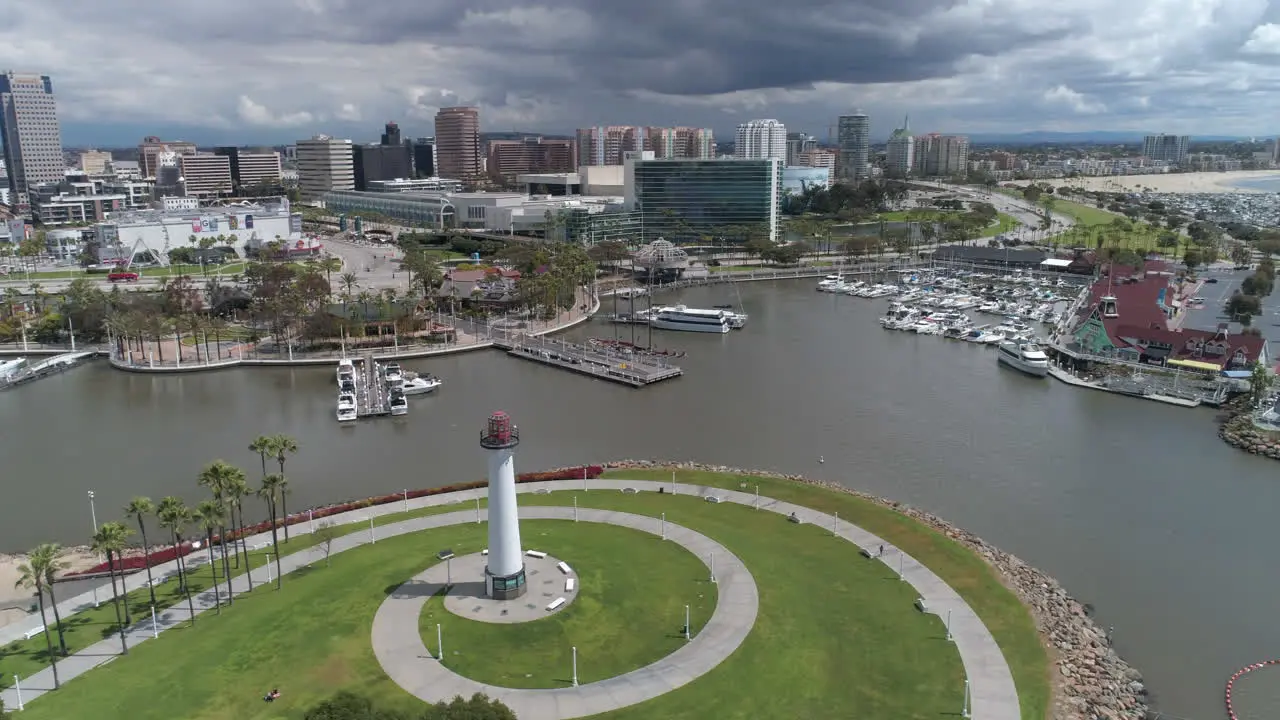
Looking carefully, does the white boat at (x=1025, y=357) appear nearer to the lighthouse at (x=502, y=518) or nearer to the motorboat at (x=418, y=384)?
the motorboat at (x=418, y=384)

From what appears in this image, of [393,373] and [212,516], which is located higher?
[212,516]

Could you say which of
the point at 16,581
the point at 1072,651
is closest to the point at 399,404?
the point at 16,581

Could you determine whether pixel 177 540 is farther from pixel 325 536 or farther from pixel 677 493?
pixel 677 493

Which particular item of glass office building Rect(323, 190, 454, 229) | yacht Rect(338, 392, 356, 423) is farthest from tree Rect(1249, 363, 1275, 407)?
glass office building Rect(323, 190, 454, 229)

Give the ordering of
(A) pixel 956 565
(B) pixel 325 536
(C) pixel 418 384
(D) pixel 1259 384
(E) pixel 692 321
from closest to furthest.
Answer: (A) pixel 956 565 < (B) pixel 325 536 < (D) pixel 1259 384 < (C) pixel 418 384 < (E) pixel 692 321

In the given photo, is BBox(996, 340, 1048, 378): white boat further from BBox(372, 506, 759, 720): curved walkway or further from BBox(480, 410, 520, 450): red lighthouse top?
BBox(480, 410, 520, 450): red lighthouse top

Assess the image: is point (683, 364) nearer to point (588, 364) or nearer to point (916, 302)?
point (588, 364)

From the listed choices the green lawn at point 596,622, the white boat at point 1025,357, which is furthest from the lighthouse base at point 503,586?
the white boat at point 1025,357

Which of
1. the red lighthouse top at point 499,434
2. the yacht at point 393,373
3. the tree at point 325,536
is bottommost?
the tree at point 325,536
